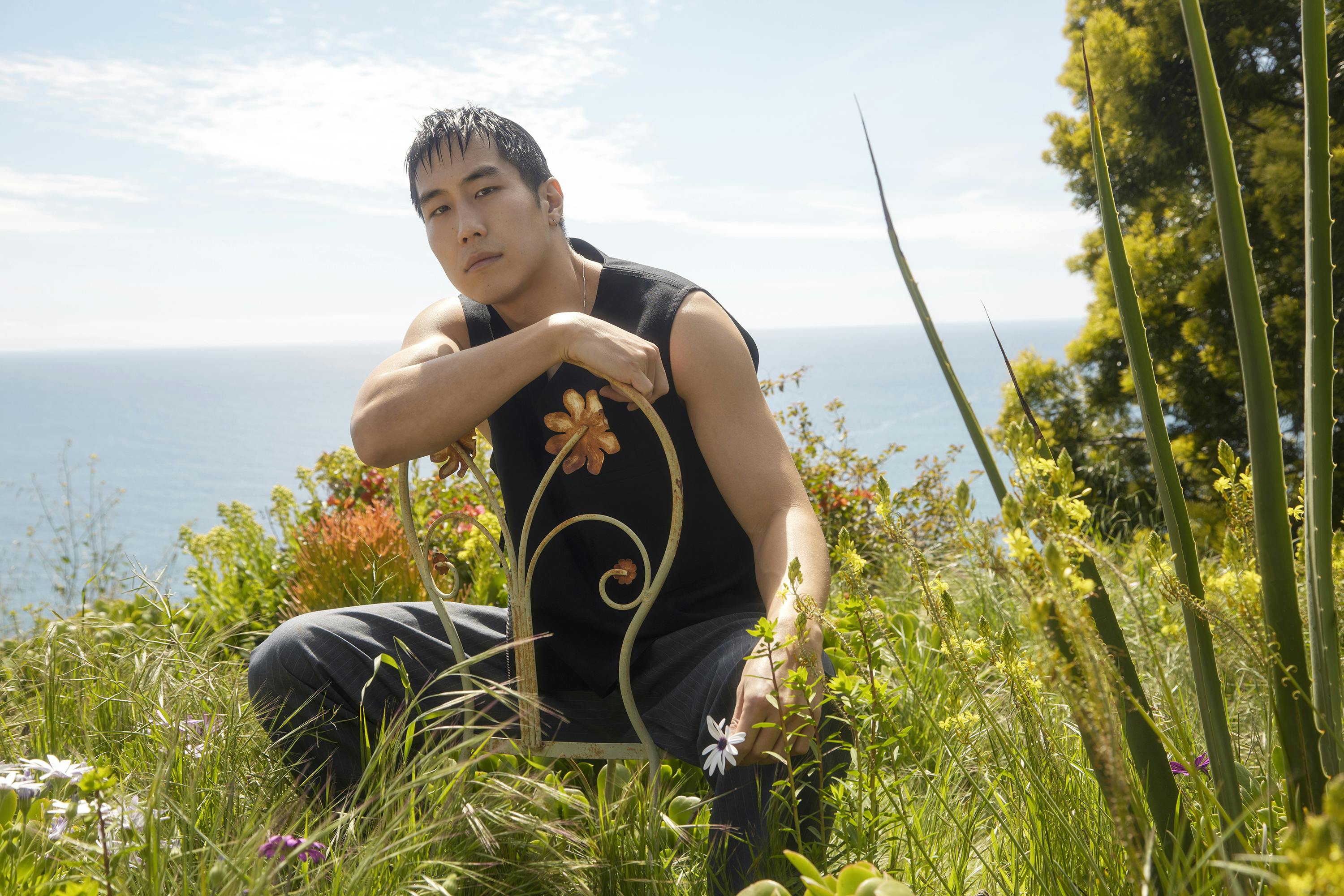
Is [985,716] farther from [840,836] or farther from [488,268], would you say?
[488,268]

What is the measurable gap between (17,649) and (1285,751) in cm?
262

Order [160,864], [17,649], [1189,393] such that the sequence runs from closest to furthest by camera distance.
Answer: [160,864] → [17,649] → [1189,393]

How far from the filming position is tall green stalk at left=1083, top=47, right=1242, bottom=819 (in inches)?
35.1

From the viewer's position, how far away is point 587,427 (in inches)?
63.4

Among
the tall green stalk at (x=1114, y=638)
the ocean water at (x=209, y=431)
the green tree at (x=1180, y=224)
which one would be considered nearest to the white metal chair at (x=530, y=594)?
the tall green stalk at (x=1114, y=638)

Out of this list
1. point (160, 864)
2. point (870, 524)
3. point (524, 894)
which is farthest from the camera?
point (870, 524)

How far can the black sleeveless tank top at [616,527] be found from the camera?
1.93 metres

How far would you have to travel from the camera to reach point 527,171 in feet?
6.64

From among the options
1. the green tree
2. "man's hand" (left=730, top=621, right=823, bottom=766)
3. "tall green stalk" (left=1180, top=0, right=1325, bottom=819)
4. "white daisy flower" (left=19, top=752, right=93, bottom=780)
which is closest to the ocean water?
the green tree

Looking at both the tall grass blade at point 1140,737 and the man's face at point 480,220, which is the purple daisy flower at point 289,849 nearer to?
the tall grass blade at point 1140,737

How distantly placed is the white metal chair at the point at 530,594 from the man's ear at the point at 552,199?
72 cm

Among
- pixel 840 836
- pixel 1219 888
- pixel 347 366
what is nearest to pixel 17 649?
pixel 840 836

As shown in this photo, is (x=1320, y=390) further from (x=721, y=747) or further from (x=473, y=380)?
(x=473, y=380)

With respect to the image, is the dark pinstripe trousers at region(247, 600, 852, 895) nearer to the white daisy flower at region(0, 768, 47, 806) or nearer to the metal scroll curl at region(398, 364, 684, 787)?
the metal scroll curl at region(398, 364, 684, 787)
